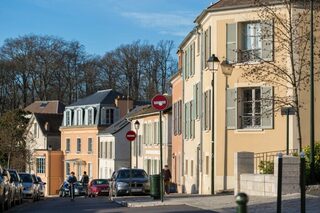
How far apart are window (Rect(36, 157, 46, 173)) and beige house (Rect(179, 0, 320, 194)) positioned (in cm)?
4940

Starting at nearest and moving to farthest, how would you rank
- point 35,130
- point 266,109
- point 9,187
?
point 9,187
point 266,109
point 35,130

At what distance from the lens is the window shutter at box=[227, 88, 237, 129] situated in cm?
3303

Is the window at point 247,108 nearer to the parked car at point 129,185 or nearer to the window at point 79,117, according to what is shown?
the parked car at point 129,185

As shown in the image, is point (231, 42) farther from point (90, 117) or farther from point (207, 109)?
point (90, 117)

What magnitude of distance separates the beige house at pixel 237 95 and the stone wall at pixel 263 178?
185 inches

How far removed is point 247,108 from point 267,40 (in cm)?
345

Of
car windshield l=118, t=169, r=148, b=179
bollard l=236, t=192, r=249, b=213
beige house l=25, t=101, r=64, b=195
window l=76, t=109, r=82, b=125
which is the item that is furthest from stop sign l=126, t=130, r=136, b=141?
window l=76, t=109, r=82, b=125

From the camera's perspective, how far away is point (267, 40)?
31062mm

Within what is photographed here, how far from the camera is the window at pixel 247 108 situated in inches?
1264

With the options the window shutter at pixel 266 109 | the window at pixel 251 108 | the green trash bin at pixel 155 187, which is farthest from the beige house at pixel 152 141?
the green trash bin at pixel 155 187

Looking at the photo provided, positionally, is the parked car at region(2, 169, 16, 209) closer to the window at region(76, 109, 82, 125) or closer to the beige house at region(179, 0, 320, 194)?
the beige house at region(179, 0, 320, 194)

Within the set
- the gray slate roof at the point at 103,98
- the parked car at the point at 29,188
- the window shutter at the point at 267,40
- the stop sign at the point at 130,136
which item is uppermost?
the gray slate roof at the point at 103,98

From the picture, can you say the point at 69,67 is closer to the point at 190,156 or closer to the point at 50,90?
the point at 50,90

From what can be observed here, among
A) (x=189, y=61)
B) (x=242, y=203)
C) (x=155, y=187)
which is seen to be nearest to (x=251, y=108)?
(x=155, y=187)
